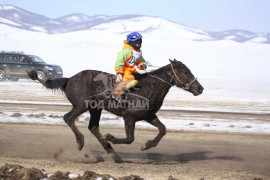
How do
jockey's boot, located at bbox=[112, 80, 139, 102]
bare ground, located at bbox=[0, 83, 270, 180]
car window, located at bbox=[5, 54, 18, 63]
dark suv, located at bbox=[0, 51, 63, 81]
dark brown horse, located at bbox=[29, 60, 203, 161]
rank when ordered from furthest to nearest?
car window, located at bbox=[5, 54, 18, 63], dark suv, located at bbox=[0, 51, 63, 81], jockey's boot, located at bbox=[112, 80, 139, 102], dark brown horse, located at bbox=[29, 60, 203, 161], bare ground, located at bbox=[0, 83, 270, 180]

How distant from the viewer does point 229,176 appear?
351 inches

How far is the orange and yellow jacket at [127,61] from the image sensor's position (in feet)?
33.4

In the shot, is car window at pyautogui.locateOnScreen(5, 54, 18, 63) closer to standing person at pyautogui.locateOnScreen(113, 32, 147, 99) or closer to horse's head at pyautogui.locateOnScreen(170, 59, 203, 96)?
standing person at pyautogui.locateOnScreen(113, 32, 147, 99)

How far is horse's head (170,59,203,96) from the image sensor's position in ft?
33.2

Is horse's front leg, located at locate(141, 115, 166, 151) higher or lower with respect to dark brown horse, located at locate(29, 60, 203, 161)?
lower

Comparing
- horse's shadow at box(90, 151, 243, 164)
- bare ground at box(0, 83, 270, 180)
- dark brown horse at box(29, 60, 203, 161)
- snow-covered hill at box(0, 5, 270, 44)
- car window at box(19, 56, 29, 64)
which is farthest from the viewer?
snow-covered hill at box(0, 5, 270, 44)

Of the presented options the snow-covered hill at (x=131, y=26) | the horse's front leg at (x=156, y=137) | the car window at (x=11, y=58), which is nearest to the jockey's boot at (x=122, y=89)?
the horse's front leg at (x=156, y=137)

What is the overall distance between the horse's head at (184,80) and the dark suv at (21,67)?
25335 mm

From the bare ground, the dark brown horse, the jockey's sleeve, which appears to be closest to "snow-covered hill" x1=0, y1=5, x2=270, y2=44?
the bare ground

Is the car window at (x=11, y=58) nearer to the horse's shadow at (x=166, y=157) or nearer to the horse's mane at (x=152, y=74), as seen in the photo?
the horse's shadow at (x=166, y=157)

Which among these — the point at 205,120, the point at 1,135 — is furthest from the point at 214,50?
the point at 1,135

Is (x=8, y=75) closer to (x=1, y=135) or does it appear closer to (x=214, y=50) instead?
(x=1, y=135)

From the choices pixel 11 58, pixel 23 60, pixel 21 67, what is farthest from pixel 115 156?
pixel 11 58

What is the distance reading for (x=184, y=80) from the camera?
33.3 feet
